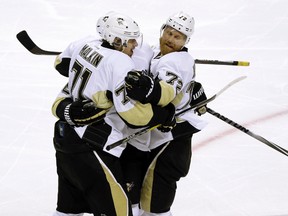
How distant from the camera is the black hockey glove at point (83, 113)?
9.36 ft

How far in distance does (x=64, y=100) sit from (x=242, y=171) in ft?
4.79

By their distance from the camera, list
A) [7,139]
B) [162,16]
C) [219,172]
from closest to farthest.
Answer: [219,172], [7,139], [162,16]

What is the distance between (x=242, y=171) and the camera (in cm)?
413

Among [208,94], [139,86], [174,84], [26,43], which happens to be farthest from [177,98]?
[208,94]

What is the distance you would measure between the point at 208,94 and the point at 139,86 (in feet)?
8.33

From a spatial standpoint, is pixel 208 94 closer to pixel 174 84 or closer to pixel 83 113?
pixel 174 84

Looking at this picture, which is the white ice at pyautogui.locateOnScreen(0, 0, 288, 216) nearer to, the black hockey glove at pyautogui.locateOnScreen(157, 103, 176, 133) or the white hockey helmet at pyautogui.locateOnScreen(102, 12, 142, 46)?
the black hockey glove at pyautogui.locateOnScreen(157, 103, 176, 133)

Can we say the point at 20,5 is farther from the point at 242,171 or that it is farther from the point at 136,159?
the point at 136,159

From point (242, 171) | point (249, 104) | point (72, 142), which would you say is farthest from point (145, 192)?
point (249, 104)

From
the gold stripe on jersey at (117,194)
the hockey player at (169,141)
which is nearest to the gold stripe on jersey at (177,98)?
the hockey player at (169,141)

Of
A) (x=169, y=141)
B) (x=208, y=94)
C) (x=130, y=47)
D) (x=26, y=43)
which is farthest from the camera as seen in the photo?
(x=208, y=94)

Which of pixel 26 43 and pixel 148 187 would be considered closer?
pixel 148 187

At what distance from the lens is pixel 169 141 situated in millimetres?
3238

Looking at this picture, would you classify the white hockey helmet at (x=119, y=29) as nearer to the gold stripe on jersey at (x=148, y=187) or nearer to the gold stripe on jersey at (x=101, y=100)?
the gold stripe on jersey at (x=101, y=100)
